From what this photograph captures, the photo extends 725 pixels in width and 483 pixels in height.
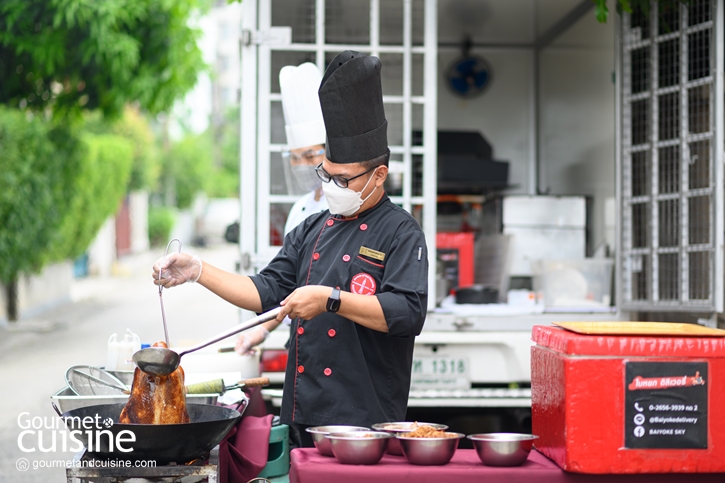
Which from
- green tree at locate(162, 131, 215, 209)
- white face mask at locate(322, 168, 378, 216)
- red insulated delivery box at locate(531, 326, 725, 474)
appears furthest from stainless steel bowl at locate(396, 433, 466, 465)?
green tree at locate(162, 131, 215, 209)

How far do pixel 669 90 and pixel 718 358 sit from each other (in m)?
2.89

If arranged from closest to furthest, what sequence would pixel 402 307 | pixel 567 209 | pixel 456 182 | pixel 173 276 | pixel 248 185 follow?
pixel 402 307, pixel 173 276, pixel 248 185, pixel 567 209, pixel 456 182

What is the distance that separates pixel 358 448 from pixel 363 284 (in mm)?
716

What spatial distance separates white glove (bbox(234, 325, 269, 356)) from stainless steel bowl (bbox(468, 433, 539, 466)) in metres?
1.65

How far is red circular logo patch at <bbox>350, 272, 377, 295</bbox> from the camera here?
2.89m

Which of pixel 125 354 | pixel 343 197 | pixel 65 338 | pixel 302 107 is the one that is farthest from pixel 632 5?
pixel 65 338

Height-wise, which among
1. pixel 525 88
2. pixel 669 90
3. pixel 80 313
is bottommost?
pixel 80 313

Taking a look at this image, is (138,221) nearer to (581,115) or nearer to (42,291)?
(42,291)

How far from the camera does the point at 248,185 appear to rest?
471cm

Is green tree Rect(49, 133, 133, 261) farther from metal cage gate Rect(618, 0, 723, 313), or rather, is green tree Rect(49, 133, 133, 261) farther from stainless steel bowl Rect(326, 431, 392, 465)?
stainless steel bowl Rect(326, 431, 392, 465)

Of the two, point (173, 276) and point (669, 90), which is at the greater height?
point (669, 90)

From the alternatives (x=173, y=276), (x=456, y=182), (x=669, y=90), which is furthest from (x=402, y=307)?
(x=456, y=182)

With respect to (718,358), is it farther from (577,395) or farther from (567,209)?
(567,209)

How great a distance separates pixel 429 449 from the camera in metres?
2.33
